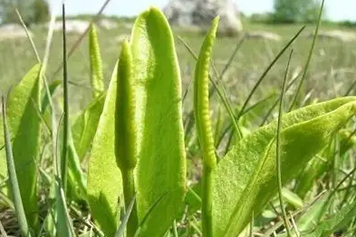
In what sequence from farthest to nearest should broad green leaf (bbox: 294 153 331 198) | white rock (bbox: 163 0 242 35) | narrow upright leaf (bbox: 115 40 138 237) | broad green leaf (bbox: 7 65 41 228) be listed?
1. white rock (bbox: 163 0 242 35)
2. broad green leaf (bbox: 294 153 331 198)
3. broad green leaf (bbox: 7 65 41 228)
4. narrow upright leaf (bbox: 115 40 138 237)

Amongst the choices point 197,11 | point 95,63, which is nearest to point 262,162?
point 95,63

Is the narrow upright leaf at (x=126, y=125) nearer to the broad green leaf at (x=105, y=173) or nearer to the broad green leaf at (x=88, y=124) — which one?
the broad green leaf at (x=105, y=173)

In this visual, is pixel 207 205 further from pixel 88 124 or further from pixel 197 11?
pixel 197 11

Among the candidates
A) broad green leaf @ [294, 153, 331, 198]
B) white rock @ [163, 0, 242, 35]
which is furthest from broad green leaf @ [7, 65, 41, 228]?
white rock @ [163, 0, 242, 35]

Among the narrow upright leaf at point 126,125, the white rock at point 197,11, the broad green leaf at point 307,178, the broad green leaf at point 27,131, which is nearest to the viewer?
the narrow upright leaf at point 126,125

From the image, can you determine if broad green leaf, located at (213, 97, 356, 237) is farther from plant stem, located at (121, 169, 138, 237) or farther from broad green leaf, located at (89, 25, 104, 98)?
broad green leaf, located at (89, 25, 104, 98)

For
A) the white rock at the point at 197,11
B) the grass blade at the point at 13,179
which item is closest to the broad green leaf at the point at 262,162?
the grass blade at the point at 13,179
